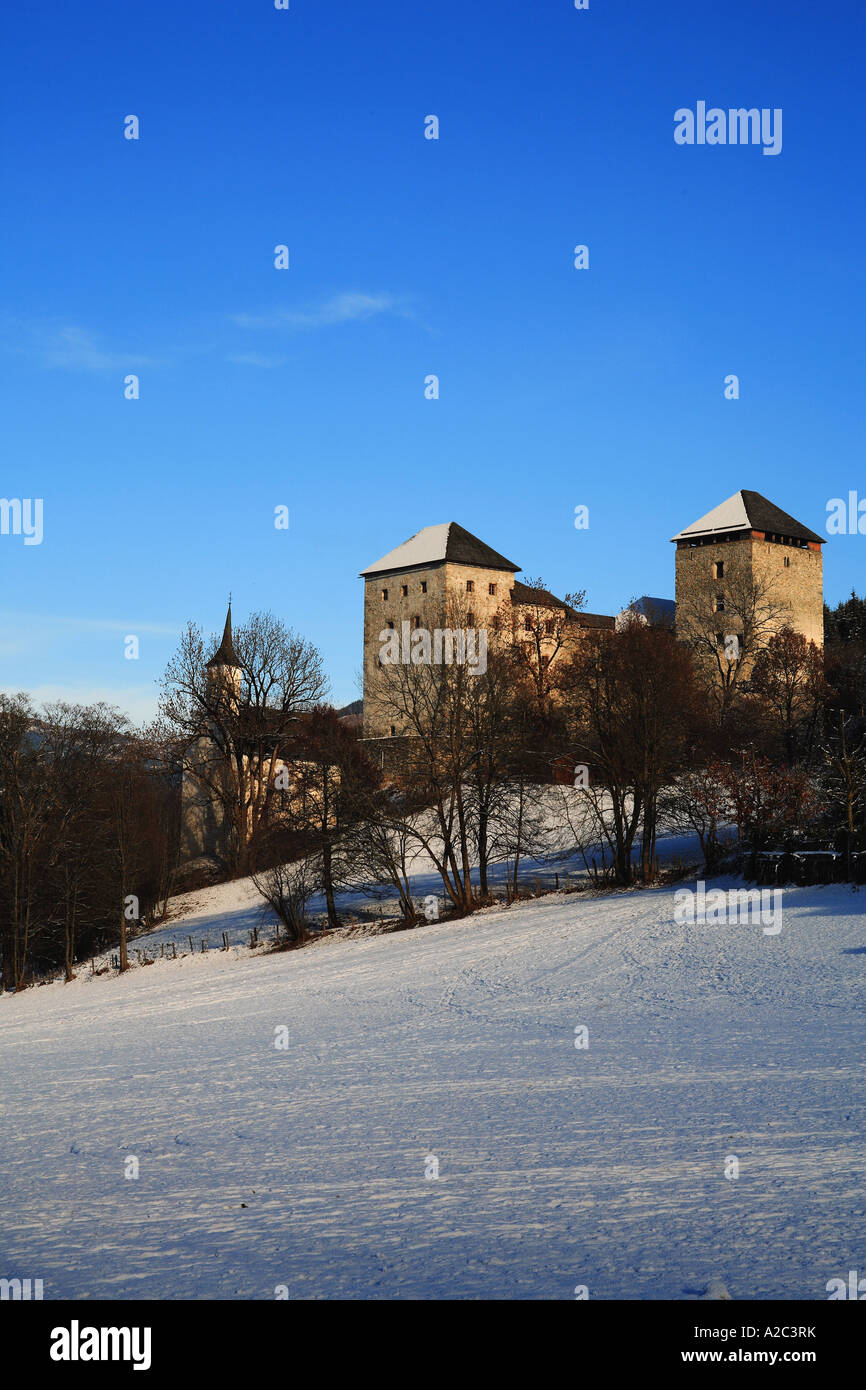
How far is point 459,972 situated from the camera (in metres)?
25.4

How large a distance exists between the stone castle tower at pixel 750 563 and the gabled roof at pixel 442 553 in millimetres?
11659

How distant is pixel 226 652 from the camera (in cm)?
6944

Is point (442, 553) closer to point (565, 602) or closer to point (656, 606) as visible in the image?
point (565, 602)

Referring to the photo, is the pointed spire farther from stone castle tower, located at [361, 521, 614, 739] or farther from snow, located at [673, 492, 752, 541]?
snow, located at [673, 492, 752, 541]

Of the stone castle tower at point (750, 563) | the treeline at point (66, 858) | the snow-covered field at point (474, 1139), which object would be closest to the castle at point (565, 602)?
the stone castle tower at point (750, 563)

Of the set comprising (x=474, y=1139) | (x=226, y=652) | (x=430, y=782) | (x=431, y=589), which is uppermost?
(x=431, y=589)

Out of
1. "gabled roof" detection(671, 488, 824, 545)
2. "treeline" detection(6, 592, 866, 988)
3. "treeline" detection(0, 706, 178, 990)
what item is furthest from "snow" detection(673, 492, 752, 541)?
"treeline" detection(0, 706, 178, 990)

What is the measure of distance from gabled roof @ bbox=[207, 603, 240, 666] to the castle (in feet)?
0.47

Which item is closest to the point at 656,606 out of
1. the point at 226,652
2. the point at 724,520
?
the point at 724,520

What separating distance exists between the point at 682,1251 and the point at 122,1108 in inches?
335

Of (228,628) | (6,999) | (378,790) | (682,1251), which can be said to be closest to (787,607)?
(228,628)

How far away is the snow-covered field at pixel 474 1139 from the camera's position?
7238 millimetres

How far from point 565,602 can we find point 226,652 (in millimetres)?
21379

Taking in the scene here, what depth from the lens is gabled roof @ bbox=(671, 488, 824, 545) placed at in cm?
7756
